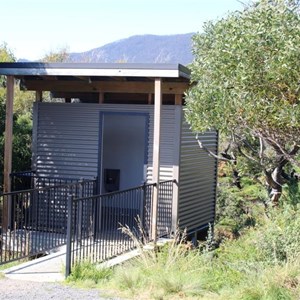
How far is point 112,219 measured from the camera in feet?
33.2

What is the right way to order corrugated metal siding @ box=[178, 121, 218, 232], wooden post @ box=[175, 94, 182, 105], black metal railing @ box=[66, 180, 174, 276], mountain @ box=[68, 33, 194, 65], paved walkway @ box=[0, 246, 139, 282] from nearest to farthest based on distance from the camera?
paved walkway @ box=[0, 246, 139, 282]
black metal railing @ box=[66, 180, 174, 276]
wooden post @ box=[175, 94, 182, 105]
corrugated metal siding @ box=[178, 121, 218, 232]
mountain @ box=[68, 33, 194, 65]

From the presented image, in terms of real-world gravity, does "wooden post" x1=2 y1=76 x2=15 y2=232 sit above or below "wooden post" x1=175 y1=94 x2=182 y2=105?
below

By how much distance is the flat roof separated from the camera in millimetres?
9891

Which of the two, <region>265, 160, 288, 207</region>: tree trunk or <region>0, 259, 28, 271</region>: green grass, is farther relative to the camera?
<region>265, 160, 288, 207</region>: tree trunk

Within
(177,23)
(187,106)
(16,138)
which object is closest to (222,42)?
(187,106)

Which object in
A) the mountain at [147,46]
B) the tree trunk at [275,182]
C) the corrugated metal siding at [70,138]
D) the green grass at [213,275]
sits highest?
the mountain at [147,46]

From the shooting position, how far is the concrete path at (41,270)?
7500 millimetres

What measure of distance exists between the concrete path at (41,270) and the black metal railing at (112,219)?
281 mm

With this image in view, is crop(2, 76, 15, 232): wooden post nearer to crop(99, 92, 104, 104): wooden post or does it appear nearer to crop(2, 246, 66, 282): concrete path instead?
crop(99, 92, 104, 104): wooden post

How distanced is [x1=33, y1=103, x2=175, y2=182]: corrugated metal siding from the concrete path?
3111 mm

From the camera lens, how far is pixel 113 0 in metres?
19.9

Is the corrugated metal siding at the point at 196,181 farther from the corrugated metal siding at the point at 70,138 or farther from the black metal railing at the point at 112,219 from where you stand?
the corrugated metal siding at the point at 70,138

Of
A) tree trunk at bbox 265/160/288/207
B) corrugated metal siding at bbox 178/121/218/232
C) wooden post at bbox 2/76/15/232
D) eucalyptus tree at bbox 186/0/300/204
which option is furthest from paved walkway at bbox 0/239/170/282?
tree trunk at bbox 265/160/288/207

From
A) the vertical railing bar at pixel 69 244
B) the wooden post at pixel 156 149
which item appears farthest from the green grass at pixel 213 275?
the wooden post at pixel 156 149
